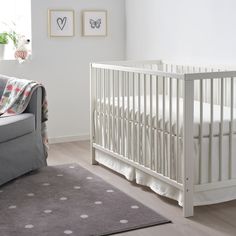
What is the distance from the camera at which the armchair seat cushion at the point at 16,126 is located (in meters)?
3.54

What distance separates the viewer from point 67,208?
3117 millimetres

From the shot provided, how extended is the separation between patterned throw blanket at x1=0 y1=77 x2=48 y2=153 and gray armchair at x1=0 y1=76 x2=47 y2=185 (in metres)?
0.05

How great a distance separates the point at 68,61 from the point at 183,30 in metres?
1.21

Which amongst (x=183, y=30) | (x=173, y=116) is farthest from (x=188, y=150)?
(x=183, y=30)

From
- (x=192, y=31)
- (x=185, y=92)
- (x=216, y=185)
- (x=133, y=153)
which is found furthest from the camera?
(x=192, y=31)

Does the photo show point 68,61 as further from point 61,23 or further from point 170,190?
point 170,190

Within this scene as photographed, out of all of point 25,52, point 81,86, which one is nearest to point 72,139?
point 81,86

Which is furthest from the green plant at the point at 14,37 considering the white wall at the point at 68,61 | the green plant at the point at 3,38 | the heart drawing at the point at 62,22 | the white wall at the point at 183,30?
the white wall at the point at 183,30

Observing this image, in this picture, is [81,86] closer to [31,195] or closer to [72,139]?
[72,139]

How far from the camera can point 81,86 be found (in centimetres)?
516

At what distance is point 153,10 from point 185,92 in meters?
2.05

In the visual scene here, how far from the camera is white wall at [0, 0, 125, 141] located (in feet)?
16.1

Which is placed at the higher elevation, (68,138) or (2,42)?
(2,42)

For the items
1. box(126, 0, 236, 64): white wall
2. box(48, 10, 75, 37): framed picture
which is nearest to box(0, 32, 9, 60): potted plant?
box(48, 10, 75, 37): framed picture
